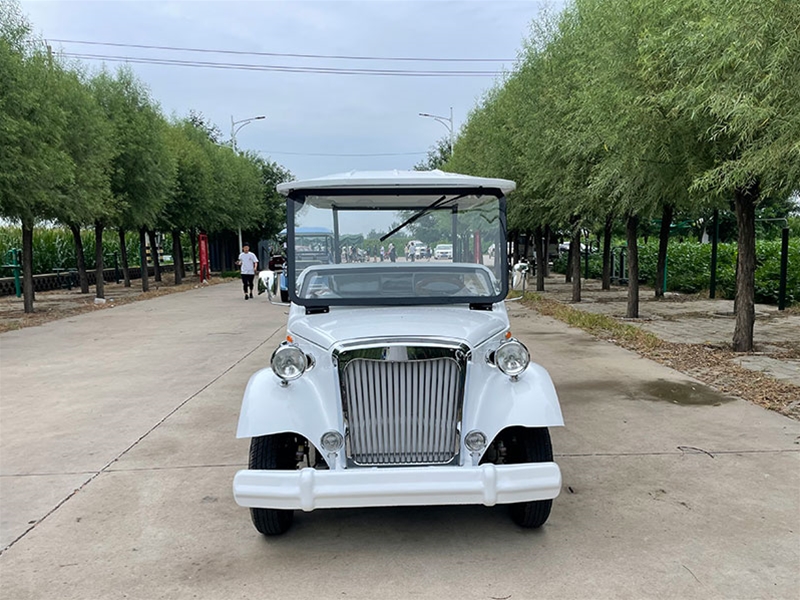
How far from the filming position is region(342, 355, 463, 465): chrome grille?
11.9 ft

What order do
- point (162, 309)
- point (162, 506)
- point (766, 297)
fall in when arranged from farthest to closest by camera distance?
1. point (162, 309)
2. point (766, 297)
3. point (162, 506)

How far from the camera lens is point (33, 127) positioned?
1315cm

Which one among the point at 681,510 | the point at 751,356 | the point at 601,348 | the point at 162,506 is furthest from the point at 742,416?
the point at 162,506

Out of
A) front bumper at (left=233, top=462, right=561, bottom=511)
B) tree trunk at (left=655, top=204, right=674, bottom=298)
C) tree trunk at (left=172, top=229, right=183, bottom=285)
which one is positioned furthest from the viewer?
tree trunk at (left=172, top=229, right=183, bottom=285)

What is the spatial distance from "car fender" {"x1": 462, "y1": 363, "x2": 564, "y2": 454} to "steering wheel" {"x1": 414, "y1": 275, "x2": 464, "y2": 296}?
101cm

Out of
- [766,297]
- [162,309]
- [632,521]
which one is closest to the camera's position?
[632,521]

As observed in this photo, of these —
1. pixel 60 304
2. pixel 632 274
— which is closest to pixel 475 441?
pixel 632 274

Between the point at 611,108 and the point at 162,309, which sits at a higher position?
the point at 611,108

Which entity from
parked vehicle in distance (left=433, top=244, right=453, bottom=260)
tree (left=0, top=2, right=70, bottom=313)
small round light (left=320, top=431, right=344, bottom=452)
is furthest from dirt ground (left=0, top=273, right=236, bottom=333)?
small round light (left=320, top=431, right=344, bottom=452)

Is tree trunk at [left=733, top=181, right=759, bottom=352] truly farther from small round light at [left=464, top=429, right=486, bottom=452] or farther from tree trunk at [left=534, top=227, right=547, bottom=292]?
tree trunk at [left=534, top=227, right=547, bottom=292]

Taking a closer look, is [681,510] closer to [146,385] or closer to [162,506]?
[162,506]

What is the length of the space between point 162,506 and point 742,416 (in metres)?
4.94

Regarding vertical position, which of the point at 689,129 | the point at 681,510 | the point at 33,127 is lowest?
the point at 681,510

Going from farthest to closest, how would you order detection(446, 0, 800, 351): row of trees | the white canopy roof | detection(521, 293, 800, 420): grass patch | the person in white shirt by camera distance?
1. the person in white shirt
2. detection(521, 293, 800, 420): grass patch
3. detection(446, 0, 800, 351): row of trees
4. the white canopy roof
